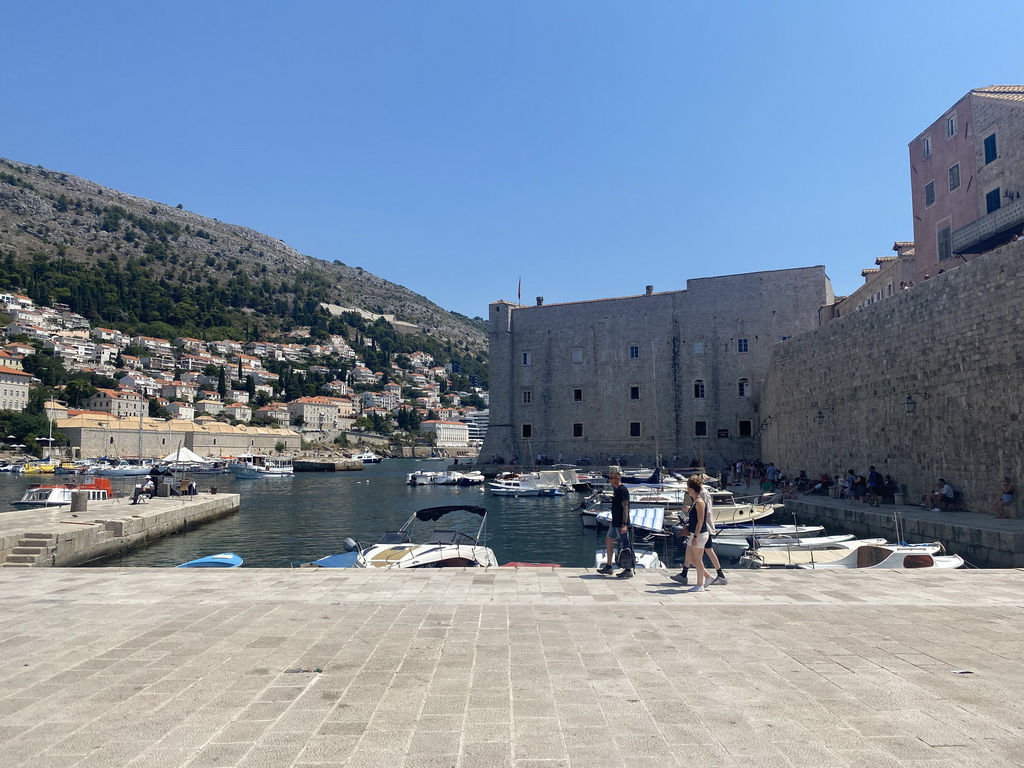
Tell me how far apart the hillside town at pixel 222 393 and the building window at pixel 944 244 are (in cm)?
6617

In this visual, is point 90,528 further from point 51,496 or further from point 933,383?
point 933,383

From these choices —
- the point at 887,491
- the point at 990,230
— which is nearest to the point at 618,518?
the point at 887,491

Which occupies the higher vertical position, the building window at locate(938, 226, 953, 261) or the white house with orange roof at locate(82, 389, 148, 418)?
the building window at locate(938, 226, 953, 261)

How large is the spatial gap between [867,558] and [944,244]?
51.5ft

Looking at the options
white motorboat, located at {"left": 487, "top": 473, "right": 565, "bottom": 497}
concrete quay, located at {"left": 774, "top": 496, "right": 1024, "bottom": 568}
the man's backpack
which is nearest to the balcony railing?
concrete quay, located at {"left": 774, "top": 496, "right": 1024, "bottom": 568}

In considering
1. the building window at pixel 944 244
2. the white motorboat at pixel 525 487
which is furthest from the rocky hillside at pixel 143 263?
the building window at pixel 944 244

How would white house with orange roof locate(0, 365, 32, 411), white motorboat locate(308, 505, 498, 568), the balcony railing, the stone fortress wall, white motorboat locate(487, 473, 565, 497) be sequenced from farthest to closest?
white house with orange roof locate(0, 365, 32, 411)
white motorboat locate(487, 473, 565, 497)
the balcony railing
the stone fortress wall
white motorboat locate(308, 505, 498, 568)

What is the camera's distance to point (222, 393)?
10769cm

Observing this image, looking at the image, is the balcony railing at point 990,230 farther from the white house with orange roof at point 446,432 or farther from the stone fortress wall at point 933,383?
the white house with orange roof at point 446,432

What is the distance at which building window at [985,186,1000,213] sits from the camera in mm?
19625

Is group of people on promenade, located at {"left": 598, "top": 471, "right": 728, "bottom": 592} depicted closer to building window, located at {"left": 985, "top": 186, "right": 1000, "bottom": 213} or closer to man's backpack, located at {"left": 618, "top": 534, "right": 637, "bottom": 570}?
man's backpack, located at {"left": 618, "top": 534, "right": 637, "bottom": 570}

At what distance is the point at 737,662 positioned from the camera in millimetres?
4082

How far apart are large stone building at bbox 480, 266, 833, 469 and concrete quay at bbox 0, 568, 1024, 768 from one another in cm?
3298

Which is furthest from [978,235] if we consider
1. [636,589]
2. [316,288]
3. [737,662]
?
[316,288]
